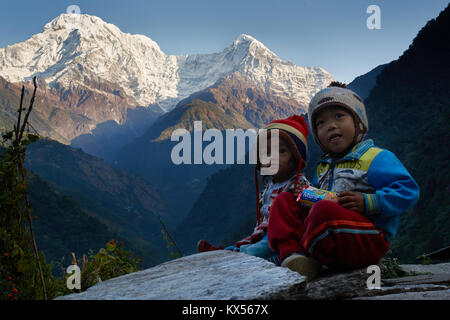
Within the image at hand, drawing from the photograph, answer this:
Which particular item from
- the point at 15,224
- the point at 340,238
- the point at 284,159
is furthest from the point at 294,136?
the point at 15,224

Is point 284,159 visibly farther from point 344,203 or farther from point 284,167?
point 344,203

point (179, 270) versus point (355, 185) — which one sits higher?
point (355, 185)

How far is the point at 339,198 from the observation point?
2.44 m

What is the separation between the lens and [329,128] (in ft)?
9.65

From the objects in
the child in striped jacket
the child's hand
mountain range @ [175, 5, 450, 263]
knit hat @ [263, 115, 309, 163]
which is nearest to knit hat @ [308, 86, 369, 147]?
the child in striped jacket

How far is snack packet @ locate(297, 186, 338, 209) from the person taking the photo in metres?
2.48

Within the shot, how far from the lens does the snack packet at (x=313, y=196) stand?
8.14ft

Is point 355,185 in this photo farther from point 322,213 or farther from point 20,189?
point 20,189

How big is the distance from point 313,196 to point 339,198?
19 cm

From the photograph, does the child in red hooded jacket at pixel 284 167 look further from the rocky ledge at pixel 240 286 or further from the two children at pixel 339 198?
the rocky ledge at pixel 240 286

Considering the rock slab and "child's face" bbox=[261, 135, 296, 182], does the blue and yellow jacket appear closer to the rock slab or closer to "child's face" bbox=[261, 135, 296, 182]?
"child's face" bbox=[261, 135, 296, 182]

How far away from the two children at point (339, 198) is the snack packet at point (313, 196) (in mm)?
64
